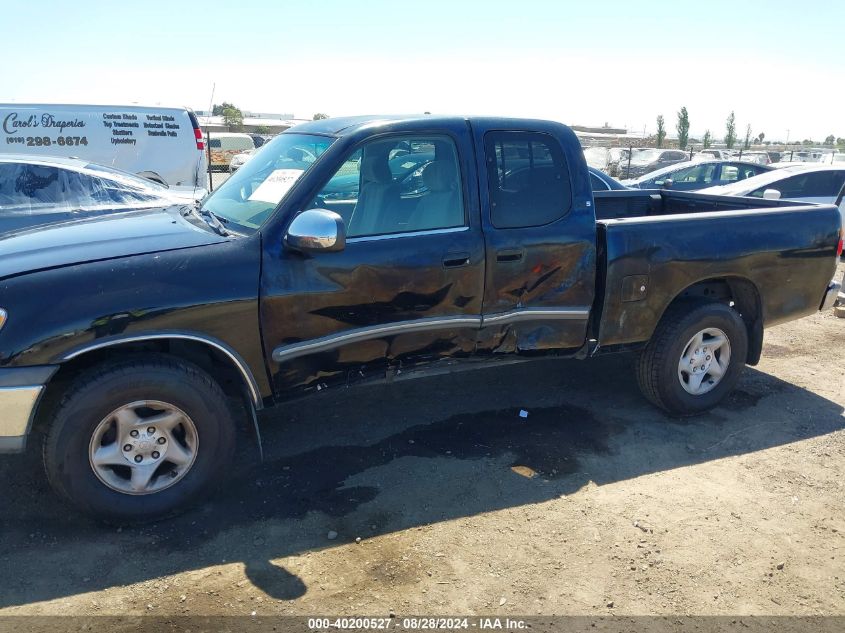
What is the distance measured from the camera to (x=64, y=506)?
3.61m

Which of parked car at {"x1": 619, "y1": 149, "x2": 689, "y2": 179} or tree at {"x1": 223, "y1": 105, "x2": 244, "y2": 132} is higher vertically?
tree at {"x1": 223, "y1": 105, "x2": 244, "y2": 132}

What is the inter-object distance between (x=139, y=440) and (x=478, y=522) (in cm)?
172

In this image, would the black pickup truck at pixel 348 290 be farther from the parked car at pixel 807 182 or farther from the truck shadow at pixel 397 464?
the parked car at pixel 807 182

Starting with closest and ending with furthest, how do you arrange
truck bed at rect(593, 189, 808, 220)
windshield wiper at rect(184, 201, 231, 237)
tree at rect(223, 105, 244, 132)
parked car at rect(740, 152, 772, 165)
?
1. windshield wiper at rect(184, 201, 231, 237)
2. truck bed at rect(593, 189, 808, 220)
3. parked car at rect(740, 152, 772, 165)
4. tree at rect(223, 105, 244, 132)

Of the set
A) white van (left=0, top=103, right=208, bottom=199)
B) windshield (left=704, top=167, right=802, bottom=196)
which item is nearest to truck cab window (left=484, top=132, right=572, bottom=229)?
white van (left=0, top=103, right=208, bottom=199)

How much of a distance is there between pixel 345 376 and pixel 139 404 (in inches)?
42.9

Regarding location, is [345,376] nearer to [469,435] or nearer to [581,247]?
[469,435]

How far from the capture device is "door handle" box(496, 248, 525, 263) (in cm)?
410

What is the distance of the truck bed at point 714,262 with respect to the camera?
175 inches

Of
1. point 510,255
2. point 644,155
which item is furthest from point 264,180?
point 644,155

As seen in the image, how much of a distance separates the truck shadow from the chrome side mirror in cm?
135

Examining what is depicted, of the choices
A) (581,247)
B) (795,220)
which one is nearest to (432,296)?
(581,247)

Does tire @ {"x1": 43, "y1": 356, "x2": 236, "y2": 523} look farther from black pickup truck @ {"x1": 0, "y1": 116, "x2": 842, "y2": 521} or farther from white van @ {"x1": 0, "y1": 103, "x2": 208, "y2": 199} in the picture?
white van @ {"x1": 0, "y1": 103, "x2": 208, "y2": 199}

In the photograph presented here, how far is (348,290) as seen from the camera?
12.2 feet
